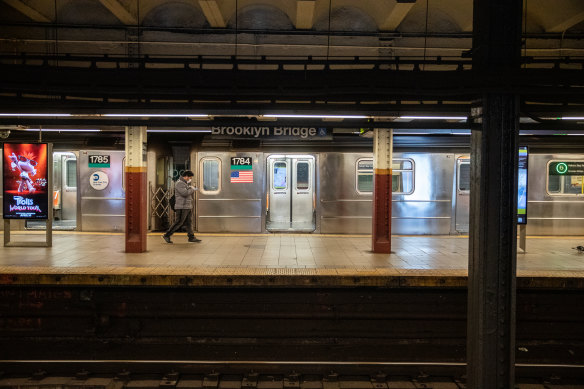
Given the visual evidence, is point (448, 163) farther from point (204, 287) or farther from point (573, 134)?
point (204, 287)

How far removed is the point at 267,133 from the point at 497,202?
3.25 metres

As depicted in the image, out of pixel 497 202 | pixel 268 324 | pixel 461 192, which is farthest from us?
pixel 461 192

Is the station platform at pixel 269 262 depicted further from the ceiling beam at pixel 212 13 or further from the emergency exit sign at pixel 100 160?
the ceiling beam at pixel 212 13

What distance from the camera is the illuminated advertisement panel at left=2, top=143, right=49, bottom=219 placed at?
9.59 metres

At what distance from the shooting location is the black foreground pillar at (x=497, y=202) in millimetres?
3863

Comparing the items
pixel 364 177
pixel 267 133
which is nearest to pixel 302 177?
pixel 364 177

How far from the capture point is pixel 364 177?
40.5 feet

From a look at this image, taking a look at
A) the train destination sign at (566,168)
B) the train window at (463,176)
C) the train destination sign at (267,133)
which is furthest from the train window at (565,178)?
the train destination sign at (267,133)

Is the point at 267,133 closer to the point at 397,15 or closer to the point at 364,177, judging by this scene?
the point at 397,15

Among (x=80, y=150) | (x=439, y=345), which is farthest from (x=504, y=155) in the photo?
(x=80, y=150)

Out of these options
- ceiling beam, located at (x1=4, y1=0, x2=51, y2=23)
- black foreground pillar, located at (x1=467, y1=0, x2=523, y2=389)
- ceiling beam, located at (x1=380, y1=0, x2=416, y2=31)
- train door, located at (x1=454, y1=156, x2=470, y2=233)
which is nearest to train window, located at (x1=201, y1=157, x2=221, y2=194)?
ceiling beam, located at (x1=4, y1=0, x2=51, y2=23)

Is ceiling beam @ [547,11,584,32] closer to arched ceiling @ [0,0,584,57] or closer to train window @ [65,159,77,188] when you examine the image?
arched ceiling @ [0,0,584,57]

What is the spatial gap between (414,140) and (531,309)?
6529 mm

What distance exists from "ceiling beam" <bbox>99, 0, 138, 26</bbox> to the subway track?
18.0 feet
